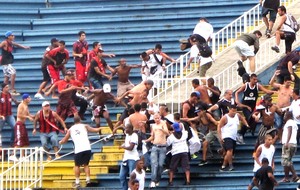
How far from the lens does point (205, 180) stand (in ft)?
107

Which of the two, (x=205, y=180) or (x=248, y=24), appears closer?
(x=205, y=180)

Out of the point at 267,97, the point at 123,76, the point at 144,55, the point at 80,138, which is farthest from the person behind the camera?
the point at 144,55

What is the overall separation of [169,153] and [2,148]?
13.9 feet

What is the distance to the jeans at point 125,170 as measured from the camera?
3222cm

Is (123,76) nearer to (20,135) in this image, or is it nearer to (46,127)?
(46,127)

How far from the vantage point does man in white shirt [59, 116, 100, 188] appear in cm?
3303

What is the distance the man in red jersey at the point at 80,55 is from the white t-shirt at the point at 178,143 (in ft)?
17.1

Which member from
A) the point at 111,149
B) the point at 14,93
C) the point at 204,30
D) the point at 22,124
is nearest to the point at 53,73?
the point at 14,93

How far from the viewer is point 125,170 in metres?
32.4

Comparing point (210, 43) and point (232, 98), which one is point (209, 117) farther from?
point (210, 43)

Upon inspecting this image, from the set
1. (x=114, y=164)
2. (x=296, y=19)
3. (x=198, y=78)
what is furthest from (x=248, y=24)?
(x=114, y=164)

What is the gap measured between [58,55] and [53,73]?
0.42m

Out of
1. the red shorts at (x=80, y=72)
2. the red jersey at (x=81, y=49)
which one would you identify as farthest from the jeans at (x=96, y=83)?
the red jersey at (x=81, y=49)

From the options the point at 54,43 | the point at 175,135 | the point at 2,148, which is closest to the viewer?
the point at 175,135
